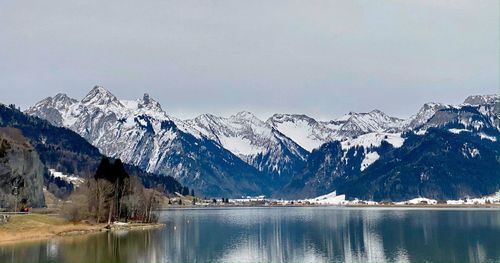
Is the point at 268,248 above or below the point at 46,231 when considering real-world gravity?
below

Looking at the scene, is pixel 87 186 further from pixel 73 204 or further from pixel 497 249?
pixel 497 249

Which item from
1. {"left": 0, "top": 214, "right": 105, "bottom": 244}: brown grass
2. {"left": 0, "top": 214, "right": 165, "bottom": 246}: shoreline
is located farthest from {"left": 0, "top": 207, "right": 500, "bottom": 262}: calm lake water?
{"left": 0, "top": 214, "right": 105, "bottom": 244}: brown grass

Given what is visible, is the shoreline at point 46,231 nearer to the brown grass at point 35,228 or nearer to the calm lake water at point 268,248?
the brown grass at point 35,228

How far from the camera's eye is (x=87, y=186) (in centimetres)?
17912

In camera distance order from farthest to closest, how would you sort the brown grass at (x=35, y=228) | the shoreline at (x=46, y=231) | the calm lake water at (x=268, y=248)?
the brown grass at (x=35, y=228) → the shoreline at (x=46, y=231) → the calm lake water at (x=268, y=248)

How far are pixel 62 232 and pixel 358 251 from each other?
75147mm

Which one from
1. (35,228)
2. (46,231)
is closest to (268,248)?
(46,231)

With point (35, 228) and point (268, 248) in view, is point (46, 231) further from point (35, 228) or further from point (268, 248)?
point (268, 248)

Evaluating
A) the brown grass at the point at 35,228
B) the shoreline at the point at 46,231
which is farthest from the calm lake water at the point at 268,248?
the brown grass at the point at 35,228

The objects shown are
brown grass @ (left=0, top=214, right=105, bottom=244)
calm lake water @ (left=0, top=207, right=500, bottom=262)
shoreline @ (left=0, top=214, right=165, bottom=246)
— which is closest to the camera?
calm lake water @ (left=0, top=207, right=500, bottom=262)

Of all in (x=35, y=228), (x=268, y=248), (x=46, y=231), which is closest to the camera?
(x=268, y=248)

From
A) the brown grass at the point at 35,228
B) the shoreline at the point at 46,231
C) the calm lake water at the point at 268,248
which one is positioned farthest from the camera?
the brown grass at the point at 35,228

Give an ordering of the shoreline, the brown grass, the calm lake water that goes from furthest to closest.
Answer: the brown grass, the shoreline, the calm lake water

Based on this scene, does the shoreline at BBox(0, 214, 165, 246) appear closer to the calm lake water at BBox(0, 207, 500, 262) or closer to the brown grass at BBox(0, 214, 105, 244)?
the brown grass at BBox(0, 214, 105, 244)
